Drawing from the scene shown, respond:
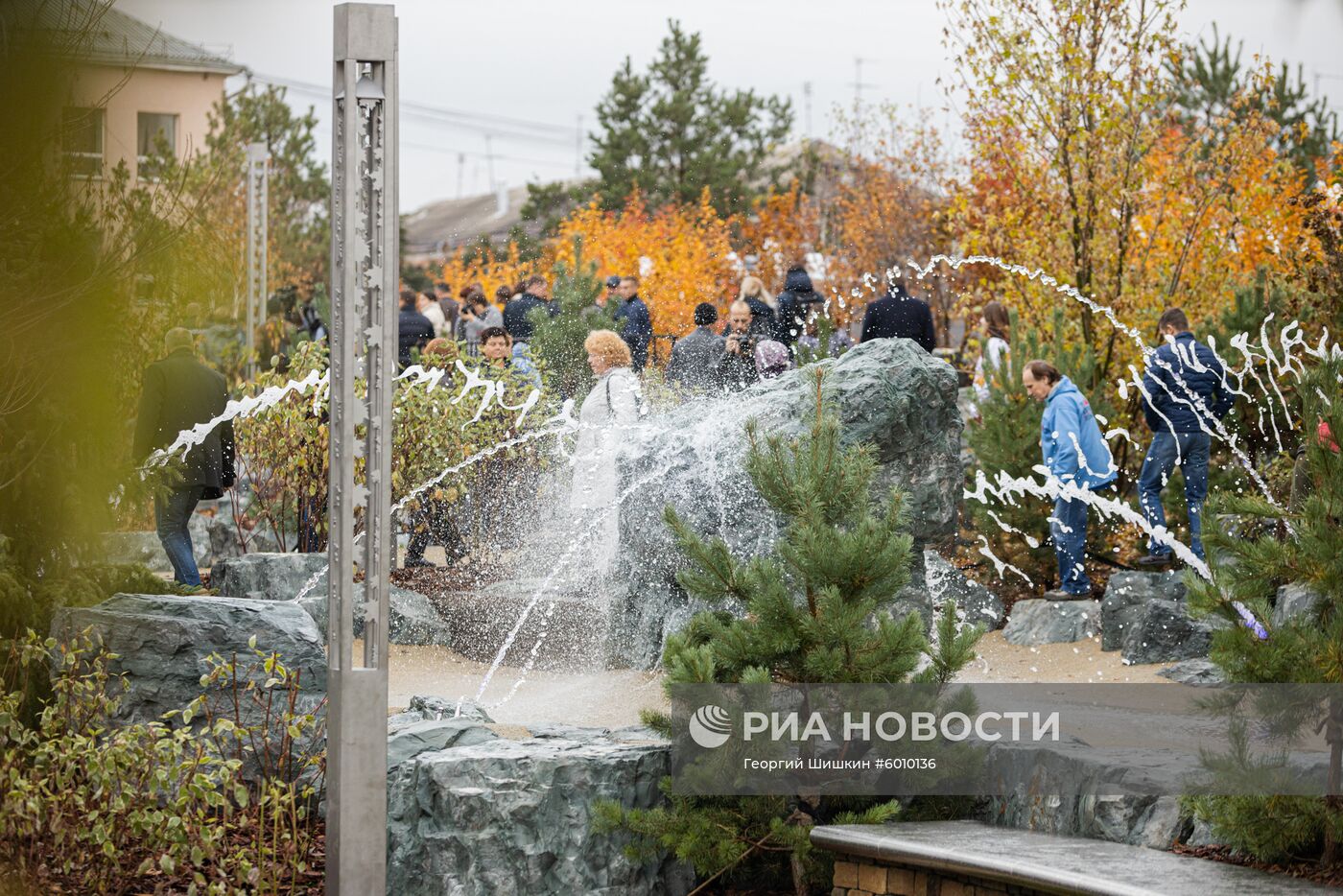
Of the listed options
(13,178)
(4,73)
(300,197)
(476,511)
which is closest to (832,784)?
(13,178)

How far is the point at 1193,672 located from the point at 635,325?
651 cm

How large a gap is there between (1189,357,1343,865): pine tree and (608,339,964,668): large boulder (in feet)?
11.5

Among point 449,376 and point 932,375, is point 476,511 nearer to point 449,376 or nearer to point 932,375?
point 449,376

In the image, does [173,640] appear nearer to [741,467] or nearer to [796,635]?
[796,635]

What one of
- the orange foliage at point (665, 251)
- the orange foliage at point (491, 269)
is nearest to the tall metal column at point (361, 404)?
the orange foliage at point (665, 251)

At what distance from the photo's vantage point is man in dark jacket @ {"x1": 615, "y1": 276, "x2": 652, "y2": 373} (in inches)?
543

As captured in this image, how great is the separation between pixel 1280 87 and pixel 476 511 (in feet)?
56.6

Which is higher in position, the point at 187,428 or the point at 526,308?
the point at 526,308

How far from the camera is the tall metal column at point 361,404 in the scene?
459 centimetres

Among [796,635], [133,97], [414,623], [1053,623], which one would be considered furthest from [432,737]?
[1053,623]

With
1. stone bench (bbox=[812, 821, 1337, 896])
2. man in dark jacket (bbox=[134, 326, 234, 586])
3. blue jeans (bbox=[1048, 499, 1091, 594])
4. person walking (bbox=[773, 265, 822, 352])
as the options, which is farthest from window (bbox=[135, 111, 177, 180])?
person walking (bbox=[773, 265, 822, 352])

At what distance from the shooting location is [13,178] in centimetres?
354

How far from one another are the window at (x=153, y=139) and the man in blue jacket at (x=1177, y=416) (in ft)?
23.8

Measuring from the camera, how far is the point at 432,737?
6.11 meters
